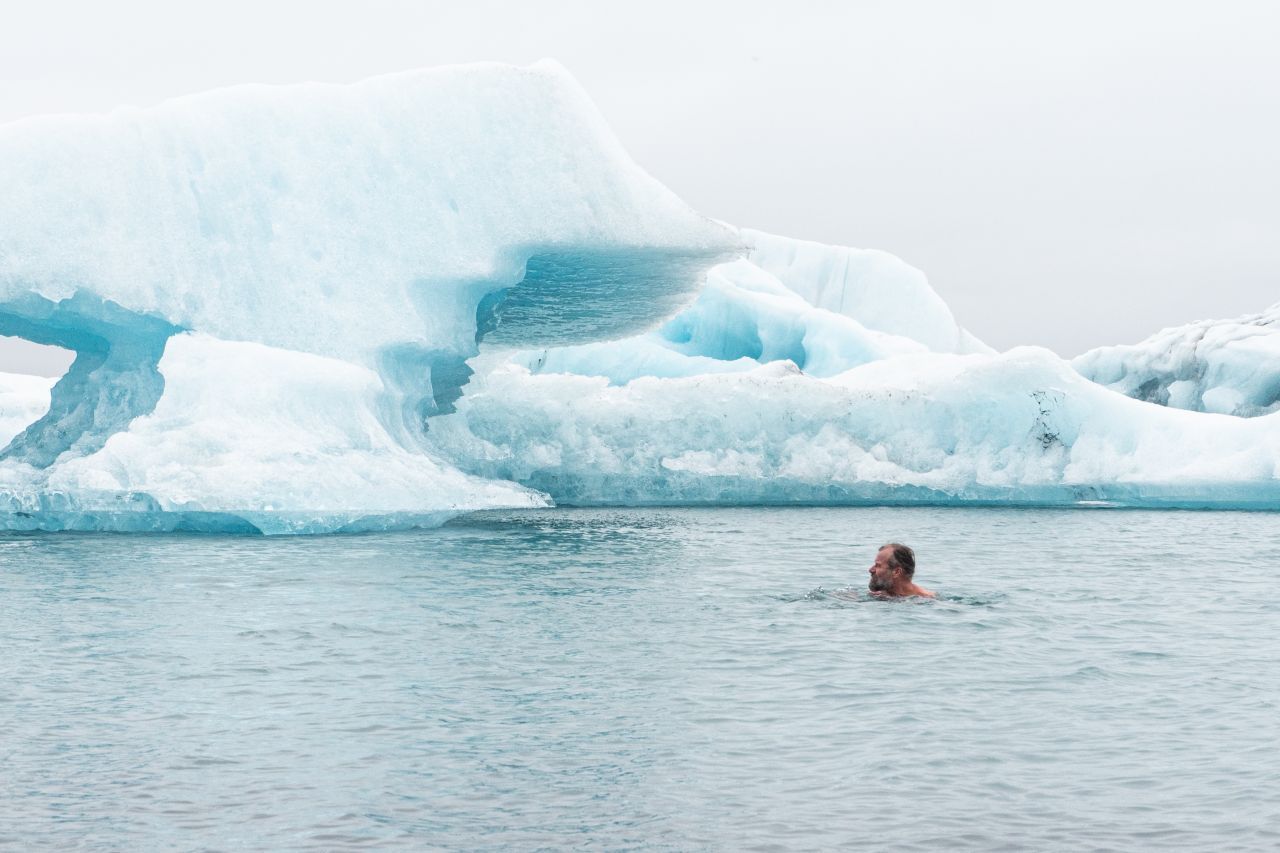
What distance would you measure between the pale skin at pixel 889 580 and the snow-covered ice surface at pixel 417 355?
21.9 feet

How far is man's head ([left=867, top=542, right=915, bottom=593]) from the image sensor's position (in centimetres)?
1210

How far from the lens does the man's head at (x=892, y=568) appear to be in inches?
476

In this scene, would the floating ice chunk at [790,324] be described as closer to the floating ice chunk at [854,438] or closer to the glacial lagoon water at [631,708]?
the floating ice chunk at [854,438]

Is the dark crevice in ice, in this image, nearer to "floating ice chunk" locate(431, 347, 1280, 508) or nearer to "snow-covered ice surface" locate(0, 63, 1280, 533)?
"snow-covered ice surface" locate(0, 63, 1280, 533)

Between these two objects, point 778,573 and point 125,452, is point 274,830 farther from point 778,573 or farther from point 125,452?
point 125,452

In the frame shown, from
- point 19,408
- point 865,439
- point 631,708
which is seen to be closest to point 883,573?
point 631,708

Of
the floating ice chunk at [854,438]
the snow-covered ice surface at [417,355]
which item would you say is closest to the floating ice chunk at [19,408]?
the snow-covered ice surface at [417,355]

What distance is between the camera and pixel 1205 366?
→ 34000 mm

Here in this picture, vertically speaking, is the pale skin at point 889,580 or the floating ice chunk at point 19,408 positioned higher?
the floating ice chunk at point 19,408

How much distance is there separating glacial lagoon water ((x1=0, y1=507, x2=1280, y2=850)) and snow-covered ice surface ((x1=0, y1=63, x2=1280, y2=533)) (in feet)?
7.90

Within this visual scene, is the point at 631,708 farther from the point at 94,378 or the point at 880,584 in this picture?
the point at 94,378

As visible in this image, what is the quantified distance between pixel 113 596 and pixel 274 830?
7.32 metres

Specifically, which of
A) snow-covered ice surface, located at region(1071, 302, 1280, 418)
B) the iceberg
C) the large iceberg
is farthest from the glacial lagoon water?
→ snow-covered ice surface, located at region(1071, 302, 1280, 418)

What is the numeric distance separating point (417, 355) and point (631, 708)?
1309cm
